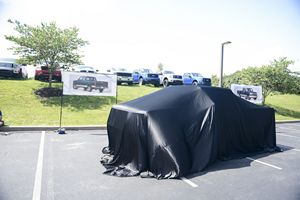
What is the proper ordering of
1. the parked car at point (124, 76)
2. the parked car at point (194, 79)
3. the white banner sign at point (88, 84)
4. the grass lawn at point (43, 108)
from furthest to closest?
1. the parked car at point (194, 79)
2. the parked car at point (124, 76)
3. the grass lawn at point (43, 108)
4. the white banner sign at point (88, 84)

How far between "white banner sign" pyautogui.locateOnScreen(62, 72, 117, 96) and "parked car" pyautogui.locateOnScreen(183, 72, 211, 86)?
1319cm

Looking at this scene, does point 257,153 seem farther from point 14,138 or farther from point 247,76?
point 247,76

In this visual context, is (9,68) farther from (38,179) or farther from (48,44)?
(38,179)

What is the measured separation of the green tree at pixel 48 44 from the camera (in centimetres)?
1535

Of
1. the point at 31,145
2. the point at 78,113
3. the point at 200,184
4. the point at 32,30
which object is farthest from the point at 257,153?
the point at 32,30

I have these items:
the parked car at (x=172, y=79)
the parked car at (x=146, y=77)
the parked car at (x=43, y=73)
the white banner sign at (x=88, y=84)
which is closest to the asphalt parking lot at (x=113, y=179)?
the white banner sign at (x=88, y=84)

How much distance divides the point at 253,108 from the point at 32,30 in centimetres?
1478

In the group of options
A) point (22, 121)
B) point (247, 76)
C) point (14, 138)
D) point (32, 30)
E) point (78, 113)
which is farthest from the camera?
point (247, 76)

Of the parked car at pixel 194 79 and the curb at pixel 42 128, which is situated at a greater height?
the parked car at pixel 194 79

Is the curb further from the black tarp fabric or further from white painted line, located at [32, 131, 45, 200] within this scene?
the black tarp fabric

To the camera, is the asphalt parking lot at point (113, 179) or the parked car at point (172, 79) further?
the parked car at point (172, 79)

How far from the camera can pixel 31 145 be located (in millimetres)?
7379

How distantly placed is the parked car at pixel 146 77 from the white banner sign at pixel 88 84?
42.1 feet

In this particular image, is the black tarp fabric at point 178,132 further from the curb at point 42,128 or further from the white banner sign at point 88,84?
the white banner sign at point 88,84
